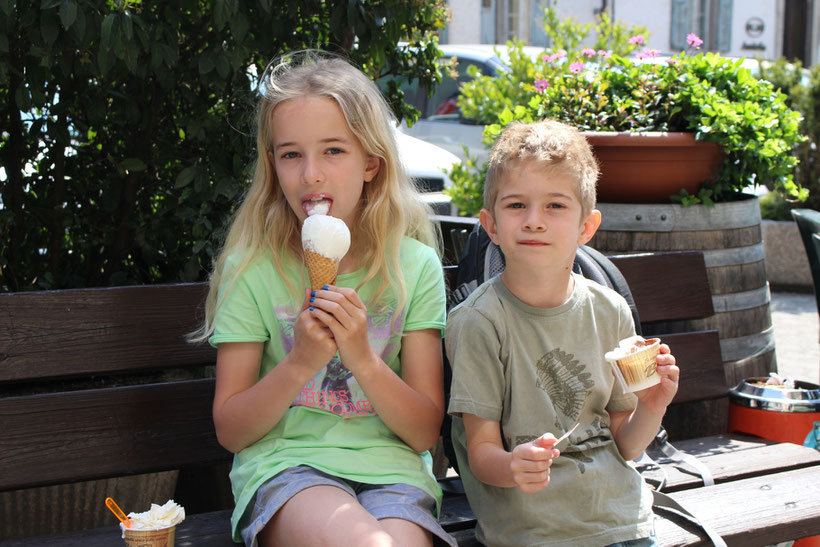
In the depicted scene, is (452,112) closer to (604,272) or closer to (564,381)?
(604,272)

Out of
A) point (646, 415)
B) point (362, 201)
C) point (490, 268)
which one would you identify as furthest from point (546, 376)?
point (362, 201)

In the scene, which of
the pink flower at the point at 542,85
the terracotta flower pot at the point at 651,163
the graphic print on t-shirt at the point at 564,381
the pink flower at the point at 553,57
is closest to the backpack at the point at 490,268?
the graphic print on t-shirt at the point at 564,381

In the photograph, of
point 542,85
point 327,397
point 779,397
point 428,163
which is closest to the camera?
point 327,397

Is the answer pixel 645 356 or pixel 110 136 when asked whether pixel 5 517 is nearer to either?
pixel 110 136

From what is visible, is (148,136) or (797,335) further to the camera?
(797,335)

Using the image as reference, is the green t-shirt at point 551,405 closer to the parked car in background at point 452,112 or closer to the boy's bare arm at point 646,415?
the boy's bare arm at point 646,415

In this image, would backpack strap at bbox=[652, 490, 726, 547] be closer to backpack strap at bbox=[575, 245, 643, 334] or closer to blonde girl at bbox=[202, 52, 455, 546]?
backpack strap at bbox=[575, 245, 643, 334]

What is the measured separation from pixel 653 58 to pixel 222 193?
2115mm

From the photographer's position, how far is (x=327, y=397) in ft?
7.32

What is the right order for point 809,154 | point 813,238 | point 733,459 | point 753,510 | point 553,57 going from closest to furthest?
1. point 753,510
2. point 733,459
3. point 813,238
4. point 553,57
5. point 809,154

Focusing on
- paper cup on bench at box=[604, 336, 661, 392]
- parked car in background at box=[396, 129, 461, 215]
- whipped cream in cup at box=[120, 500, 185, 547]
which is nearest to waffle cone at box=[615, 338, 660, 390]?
paper cup on bench at box=[604, 336, 661, 392]

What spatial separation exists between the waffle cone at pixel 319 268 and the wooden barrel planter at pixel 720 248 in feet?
5.65

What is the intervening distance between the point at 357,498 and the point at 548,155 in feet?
2.97

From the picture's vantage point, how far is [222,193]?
2.98m
